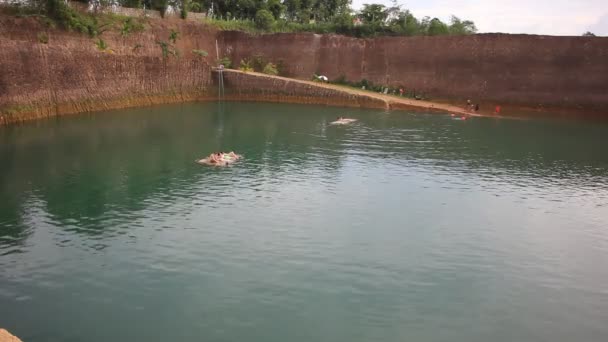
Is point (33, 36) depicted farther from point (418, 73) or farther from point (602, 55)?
point (602, 55)

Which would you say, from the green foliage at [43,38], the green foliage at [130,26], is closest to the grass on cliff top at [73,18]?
the green foliage at [130,26]

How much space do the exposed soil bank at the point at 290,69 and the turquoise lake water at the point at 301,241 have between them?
5836mm

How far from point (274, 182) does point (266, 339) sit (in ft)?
33.5

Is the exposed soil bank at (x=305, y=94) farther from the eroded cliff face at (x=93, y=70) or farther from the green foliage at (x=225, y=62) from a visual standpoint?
the eroded cliff face at (x=93, y=70)

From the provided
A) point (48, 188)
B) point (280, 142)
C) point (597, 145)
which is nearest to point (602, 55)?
point (597, 145)

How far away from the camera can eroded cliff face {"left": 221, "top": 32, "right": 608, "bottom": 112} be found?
3656 cm

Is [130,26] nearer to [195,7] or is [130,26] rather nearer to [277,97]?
[277,97]

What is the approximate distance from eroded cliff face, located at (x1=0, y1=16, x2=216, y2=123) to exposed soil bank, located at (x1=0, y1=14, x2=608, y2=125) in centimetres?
7

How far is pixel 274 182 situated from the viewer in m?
19.5

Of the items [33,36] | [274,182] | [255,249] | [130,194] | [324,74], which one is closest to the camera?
[255,249]

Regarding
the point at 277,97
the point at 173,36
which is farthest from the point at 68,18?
the point at 277,97

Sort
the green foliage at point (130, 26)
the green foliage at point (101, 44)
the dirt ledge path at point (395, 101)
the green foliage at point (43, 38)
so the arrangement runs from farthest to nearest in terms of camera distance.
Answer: the dirt ledge path at point (395, 101)
the green foliage at point (130, 26)
the green foliage at point (101, 44)
the green foliage at point (43, 38)

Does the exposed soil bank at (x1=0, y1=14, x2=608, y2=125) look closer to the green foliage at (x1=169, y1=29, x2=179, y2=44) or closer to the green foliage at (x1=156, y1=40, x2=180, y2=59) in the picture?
the green foliage at (x1=156, y1=40, x2=180, y2=59)

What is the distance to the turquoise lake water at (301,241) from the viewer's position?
33.4 ft
